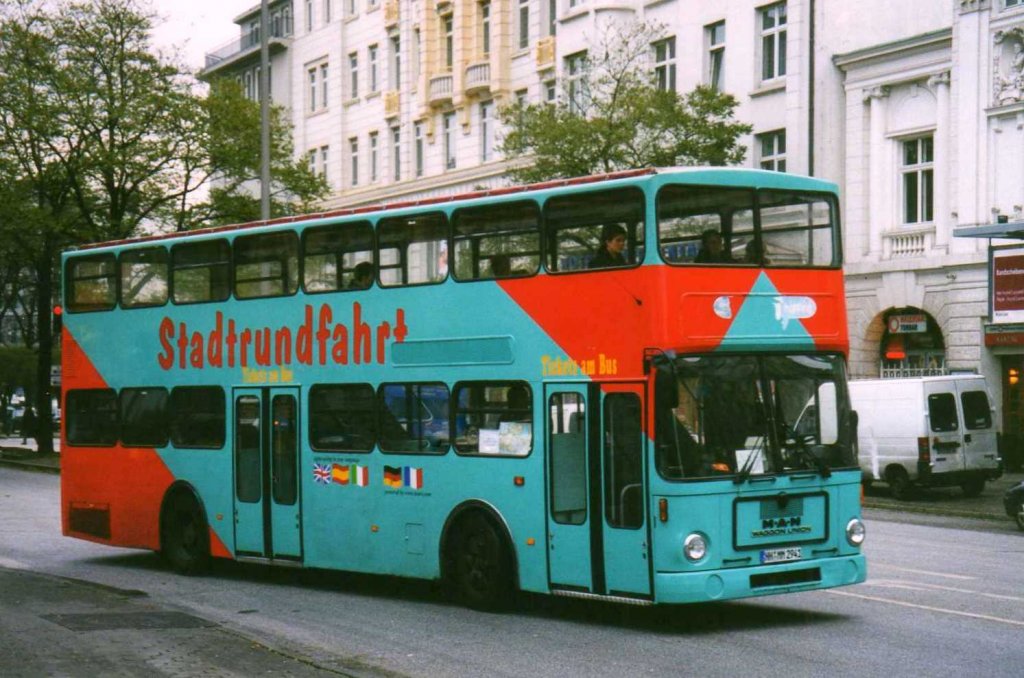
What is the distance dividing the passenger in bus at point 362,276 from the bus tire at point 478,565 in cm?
262

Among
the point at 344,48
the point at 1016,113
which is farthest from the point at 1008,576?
the point at 344,48

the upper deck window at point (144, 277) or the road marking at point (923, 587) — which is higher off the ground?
the upper deck window at point (144, 277)

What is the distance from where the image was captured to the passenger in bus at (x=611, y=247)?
13.5m

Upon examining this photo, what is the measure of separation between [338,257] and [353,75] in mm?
48951

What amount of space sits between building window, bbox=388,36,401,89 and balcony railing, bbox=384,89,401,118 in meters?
0.51

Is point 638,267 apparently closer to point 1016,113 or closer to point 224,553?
point 224,553

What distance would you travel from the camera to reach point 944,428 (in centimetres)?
3053

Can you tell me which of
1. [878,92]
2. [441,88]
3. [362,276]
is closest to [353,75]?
[441,88]

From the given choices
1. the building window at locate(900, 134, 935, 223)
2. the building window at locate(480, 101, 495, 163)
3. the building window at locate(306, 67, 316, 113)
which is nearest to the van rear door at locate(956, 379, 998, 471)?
the building window at locate(900, 134, 935, 223)

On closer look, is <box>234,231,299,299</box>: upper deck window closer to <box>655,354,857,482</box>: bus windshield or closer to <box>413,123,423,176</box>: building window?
<box>655,354,857,482</box>: bus windshield

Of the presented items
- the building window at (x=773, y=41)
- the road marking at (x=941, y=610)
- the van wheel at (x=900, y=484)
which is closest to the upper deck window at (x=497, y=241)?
the road marking at (x=941, y=610)

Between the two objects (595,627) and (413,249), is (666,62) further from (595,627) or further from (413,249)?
(595,627)

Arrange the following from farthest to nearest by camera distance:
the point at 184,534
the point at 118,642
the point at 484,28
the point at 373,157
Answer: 1. the point at 373,157
2. the point at 484,28
3. the point at 184,534
4. the point at 118,642

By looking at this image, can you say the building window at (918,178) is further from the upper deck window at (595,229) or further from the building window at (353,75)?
the building window at (353,75)
